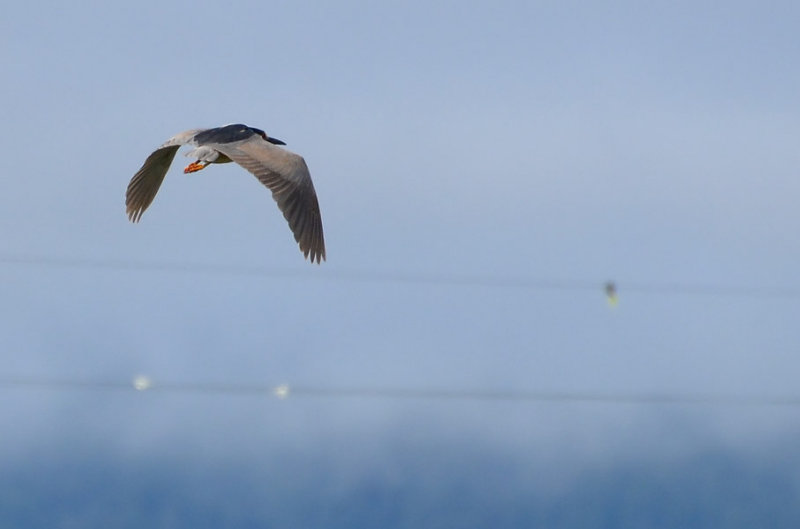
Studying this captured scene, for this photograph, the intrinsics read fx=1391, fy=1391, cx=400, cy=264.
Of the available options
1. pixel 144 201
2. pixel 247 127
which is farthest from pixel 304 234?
pixel 144 201

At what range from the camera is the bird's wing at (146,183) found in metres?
17.3

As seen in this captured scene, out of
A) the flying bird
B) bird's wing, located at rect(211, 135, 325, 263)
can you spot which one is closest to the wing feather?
the flying bird

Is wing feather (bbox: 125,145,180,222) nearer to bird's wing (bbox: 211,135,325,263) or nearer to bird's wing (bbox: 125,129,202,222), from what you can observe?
bird's wing (bbox: 125,129,202,222)

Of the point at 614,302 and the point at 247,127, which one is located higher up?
the point at 247,127

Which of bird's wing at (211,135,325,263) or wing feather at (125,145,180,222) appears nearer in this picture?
bird's wing at (211,135,325,263)

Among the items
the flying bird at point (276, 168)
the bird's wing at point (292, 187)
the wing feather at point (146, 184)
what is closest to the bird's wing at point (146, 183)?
the wing feather at point (146, 184)

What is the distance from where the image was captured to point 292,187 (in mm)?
15594

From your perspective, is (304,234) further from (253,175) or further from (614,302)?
(614,302)

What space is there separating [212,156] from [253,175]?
0.52 meters

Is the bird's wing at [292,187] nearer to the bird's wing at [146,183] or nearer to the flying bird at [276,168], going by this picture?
the flying bird at [276,168]

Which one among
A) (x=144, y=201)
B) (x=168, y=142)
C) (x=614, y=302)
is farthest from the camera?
(x=144, y=201)

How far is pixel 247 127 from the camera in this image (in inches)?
649

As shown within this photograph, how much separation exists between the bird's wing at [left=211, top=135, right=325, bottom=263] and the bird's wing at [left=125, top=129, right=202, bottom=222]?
1.81 metres

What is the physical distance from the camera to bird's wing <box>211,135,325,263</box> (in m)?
15.5
